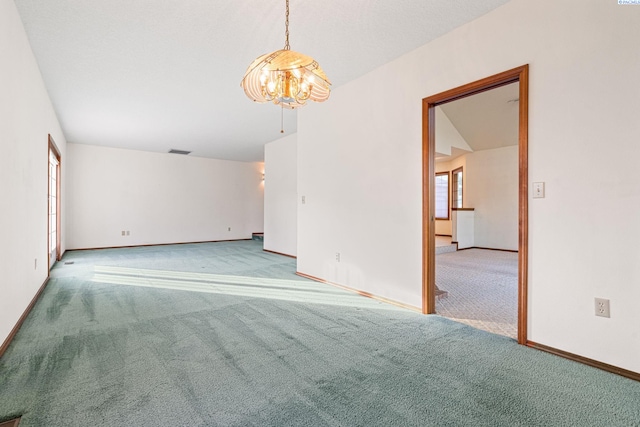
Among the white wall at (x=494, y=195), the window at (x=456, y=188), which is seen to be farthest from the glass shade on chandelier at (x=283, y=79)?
the window at (x=456, y=188)

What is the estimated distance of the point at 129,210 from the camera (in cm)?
795

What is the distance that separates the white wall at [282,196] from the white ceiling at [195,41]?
2.03 meters

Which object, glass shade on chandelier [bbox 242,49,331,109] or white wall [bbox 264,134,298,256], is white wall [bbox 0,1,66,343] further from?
white wall [bbox 264,134,298,256]

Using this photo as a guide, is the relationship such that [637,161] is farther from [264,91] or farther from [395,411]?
[264,91]

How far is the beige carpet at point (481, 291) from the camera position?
269 centimetres

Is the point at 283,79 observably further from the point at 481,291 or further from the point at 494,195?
the point at 494,195

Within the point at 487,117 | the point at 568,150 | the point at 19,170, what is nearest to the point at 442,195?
the point at 487,117

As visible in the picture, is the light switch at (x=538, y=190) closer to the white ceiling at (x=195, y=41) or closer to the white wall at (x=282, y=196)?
the white ceiling at (x=195, y=41)

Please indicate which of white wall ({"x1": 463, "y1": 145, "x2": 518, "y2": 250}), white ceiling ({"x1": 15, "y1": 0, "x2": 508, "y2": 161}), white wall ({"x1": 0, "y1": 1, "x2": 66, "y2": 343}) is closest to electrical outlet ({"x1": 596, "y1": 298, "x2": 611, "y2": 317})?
white ceiling ({"x1": 15, "y1": 0, "x2": 508, "y2": 161})

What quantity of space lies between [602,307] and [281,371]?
208cm

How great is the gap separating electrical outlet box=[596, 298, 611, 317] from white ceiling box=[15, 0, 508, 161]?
2.27 m

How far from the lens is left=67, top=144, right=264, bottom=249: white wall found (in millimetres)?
7387

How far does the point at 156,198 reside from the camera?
833 cm

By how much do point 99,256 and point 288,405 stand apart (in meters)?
6.64
